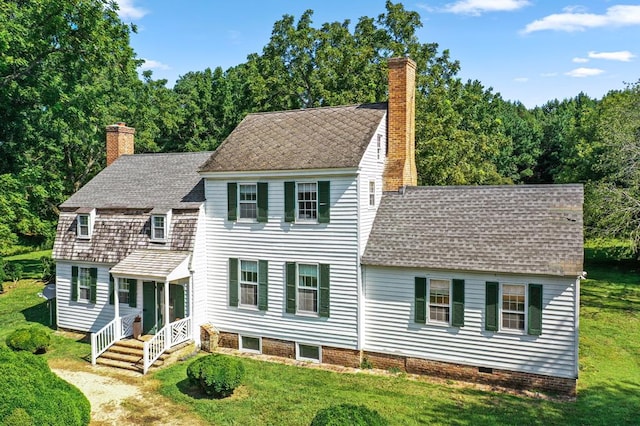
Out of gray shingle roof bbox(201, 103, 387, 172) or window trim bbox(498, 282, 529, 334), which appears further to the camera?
gray shingle roof bbox(201, 103, 387, 172)

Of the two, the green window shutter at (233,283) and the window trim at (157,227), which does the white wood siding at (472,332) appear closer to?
the green window shutter at (233,283)

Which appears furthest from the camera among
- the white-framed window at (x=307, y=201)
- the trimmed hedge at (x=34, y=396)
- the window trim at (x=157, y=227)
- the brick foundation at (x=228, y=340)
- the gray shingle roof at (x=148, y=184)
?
the gray shingle roof at (x=148, y=184)

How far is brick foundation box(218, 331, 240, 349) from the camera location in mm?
18688

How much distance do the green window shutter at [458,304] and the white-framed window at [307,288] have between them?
4.72 metres

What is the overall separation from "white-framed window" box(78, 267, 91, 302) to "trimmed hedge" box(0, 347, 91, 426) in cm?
1015

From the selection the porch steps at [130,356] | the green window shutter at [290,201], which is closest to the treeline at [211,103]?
the porch steps at [130,356]

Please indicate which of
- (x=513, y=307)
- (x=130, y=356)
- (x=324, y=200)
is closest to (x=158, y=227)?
(x=130, y=356)

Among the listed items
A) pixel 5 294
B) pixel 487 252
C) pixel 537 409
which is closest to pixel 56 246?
pixel 5 294

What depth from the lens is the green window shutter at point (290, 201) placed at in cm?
1738

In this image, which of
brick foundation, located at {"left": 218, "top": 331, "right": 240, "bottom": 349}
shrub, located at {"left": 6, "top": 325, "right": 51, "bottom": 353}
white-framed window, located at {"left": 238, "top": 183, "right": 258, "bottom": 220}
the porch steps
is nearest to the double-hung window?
white-framed window, located at {"left": 238, "top": 183, "right": 258, "bottom": 220}

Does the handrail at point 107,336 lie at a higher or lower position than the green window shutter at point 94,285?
lower

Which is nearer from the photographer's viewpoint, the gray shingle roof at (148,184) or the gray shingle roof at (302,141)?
the gray shingle roof at (302,141)

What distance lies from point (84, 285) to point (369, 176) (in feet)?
42.8

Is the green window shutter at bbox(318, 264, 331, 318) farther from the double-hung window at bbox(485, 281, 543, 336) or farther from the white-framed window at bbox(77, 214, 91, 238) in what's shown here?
the white-framed window at bbox(77, 214, 91, 238)
